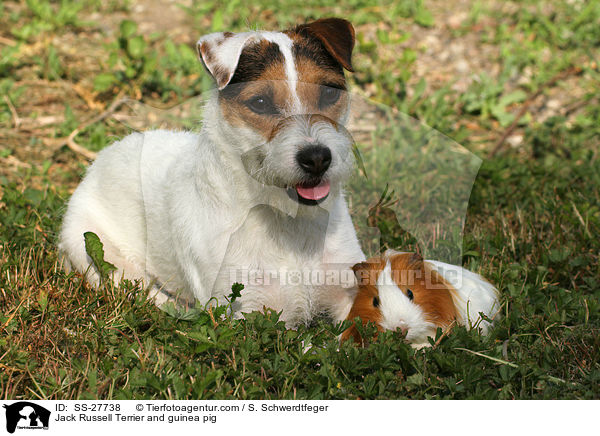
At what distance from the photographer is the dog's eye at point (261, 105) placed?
367 cm

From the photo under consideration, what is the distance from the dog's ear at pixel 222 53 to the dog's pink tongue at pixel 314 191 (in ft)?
2.31

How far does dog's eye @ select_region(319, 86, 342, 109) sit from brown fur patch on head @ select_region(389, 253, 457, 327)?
976mm

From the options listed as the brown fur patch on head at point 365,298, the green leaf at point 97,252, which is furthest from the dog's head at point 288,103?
the green leaf at point 97,252

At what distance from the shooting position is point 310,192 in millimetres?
3764

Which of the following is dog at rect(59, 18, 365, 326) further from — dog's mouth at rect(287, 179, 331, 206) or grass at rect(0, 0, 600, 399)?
grass at rect(0, 0, 600, 399)

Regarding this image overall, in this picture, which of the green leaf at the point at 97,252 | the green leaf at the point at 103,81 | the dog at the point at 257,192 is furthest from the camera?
the green leaf at the point at 103,81

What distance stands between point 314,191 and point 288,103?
0.50 m

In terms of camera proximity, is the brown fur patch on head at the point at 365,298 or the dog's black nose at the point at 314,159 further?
the brown fur patch on head at the point at 365,298

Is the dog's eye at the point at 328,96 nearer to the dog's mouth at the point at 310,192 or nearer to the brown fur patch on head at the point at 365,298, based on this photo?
the dog's mouth at the point at 310,192

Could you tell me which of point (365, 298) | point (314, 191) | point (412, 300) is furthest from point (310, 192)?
point (412, 300)

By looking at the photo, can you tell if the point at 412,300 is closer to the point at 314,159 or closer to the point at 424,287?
the point at 424,287
